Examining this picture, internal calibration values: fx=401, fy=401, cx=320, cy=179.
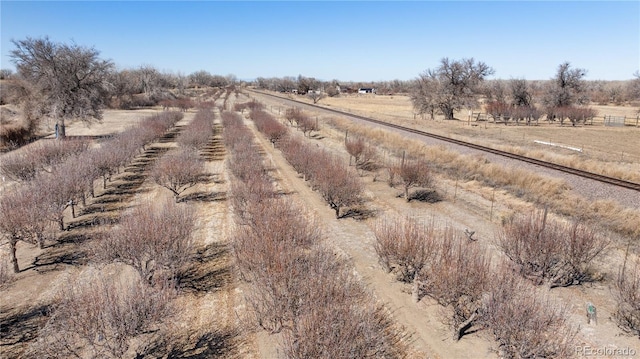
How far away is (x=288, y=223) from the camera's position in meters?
11.5

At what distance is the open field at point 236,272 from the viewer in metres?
8.91

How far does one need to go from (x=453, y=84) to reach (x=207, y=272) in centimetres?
5480

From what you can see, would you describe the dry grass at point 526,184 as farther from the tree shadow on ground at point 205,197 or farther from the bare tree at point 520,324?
the tree shadow on ground at point 205,197

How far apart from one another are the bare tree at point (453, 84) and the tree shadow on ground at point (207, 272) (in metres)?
52.3

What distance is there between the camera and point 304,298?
8.14 m

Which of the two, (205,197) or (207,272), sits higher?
(205,197)

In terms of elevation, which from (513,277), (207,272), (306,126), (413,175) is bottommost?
(207,272)

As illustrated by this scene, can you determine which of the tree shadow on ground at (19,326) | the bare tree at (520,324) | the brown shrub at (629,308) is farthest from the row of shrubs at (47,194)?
the brown shrub at (629,308)

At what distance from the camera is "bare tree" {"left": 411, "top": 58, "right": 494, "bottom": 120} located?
192ft

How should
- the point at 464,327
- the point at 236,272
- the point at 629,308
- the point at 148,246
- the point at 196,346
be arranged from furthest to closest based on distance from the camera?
the point at 236,272 → the point at 148,246 → the point at 629,308 → the point at 464,327 → the point at 196,346

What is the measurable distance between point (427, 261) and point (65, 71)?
3950cm

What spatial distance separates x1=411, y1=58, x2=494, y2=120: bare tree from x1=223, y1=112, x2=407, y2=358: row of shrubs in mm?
52045

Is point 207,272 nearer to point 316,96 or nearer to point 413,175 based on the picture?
point 413,175

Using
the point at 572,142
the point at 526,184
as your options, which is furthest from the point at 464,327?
the point at 572,142
